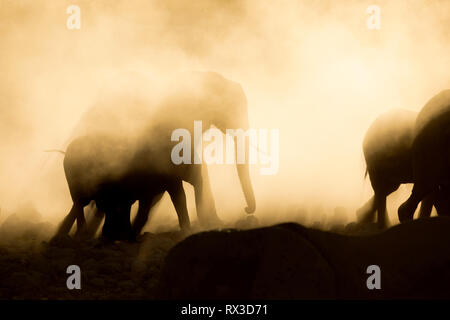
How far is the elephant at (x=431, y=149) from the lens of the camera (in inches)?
345

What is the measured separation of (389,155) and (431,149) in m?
1.78

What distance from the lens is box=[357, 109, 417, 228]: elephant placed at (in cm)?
1045

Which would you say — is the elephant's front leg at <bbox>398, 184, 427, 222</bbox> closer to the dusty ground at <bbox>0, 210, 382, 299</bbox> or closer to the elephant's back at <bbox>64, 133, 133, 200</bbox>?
the dusty ground at <bbox>0, 210, 382, 299</bbox>

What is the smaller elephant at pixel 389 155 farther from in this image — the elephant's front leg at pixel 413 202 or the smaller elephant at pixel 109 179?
the smaller elephant at pixel 109 179

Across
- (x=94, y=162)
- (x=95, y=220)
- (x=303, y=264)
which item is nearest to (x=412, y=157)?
(x=94, y=162)

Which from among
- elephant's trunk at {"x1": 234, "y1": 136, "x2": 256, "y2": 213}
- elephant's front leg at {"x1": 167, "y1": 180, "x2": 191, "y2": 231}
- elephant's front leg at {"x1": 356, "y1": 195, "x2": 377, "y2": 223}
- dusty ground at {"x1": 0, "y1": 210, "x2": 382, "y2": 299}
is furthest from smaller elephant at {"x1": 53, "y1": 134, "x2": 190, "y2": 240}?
elephant's front leg at {"x1": 356, "y1": 195, "x2": 377, "y2": 223}

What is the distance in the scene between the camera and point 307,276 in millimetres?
5160

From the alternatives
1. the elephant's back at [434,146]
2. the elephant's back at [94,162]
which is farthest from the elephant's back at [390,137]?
the elephant's back at [94,162]

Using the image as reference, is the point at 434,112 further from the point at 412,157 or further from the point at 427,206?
the point at 427,206

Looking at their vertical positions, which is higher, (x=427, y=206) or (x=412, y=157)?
(x=412, y=157)

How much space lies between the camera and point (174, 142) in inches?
379

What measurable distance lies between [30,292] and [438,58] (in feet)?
29.8

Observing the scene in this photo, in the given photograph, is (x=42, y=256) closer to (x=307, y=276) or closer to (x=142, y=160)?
(x=142, y=160)

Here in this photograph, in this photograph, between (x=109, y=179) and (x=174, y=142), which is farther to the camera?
(x=174, y=142)
